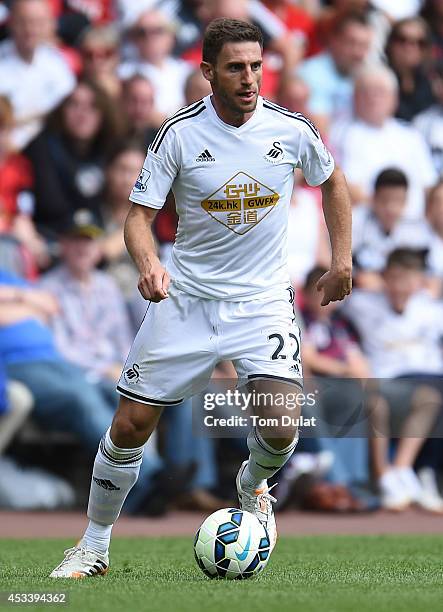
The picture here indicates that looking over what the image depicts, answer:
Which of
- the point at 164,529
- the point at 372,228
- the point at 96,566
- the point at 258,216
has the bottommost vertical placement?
the point at 164,529

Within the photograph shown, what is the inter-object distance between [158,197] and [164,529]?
4625 mm

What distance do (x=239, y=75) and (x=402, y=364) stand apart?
6300 mm

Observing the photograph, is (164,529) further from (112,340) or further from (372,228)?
(372,228)

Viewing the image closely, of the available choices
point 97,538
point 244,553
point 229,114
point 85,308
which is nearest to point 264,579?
Answer: point 244,553

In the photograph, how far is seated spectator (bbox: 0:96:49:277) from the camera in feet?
38.7

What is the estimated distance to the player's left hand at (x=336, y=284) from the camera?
21.7 ft

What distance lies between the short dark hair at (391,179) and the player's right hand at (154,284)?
7178mm

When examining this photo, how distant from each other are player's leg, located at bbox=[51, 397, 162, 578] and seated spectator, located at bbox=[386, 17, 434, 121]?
844 centimetres

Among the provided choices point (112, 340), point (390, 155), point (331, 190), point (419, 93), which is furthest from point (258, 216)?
point (419, 93)

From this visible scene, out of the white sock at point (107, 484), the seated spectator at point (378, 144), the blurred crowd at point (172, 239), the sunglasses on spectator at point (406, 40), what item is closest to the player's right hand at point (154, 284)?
the white sock at point (107, 484)

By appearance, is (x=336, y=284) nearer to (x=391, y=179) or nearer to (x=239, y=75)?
(x=239, y=75)

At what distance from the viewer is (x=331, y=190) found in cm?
683

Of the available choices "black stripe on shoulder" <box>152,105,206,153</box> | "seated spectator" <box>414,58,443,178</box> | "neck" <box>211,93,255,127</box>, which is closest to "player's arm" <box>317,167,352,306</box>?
"neck" <box>211,93,255,127</box>

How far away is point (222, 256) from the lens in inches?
266
